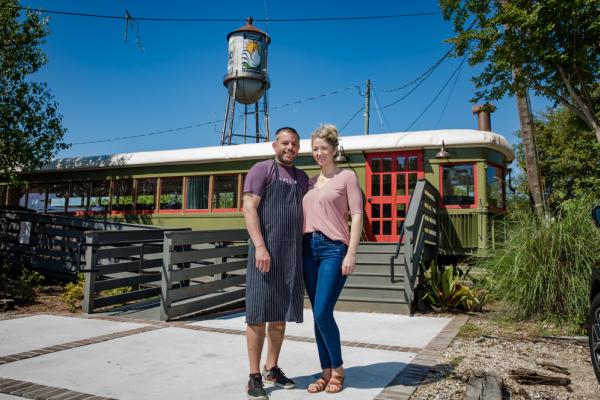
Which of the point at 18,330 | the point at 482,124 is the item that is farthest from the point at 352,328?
the point at 482,124

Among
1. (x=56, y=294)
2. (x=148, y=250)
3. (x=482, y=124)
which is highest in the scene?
(x=482, y=124)

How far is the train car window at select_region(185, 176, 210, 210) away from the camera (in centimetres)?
1134

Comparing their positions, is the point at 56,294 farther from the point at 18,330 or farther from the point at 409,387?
the point at 409,387

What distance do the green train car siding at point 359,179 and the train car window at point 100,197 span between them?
0.03 metres

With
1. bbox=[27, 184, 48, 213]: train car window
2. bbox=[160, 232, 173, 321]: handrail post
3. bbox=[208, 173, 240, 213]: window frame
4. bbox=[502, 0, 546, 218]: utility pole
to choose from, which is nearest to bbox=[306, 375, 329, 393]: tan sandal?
bbox=[160, 232, 173, 321]: handrail post

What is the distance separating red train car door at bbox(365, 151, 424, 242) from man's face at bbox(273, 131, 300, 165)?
669 cm

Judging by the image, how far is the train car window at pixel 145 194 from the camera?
12023mm

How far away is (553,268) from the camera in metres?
5.51

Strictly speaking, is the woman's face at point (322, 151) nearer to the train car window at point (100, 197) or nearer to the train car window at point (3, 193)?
the train car window at point (100, 197)

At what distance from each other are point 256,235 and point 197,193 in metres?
8.90

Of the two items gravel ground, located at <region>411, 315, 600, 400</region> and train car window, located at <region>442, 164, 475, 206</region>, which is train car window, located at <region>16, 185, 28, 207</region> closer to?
train car window, located at <region>442, 164, 475, 206</region>

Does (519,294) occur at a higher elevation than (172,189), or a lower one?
lower

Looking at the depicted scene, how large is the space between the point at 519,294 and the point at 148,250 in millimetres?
5321

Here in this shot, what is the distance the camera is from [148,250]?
7.38m
